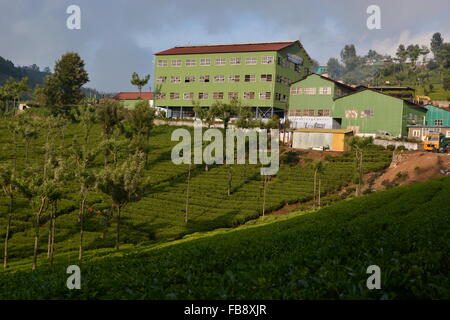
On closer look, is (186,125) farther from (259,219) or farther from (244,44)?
(259,219)

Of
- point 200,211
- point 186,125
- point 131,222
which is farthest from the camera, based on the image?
point 186,125

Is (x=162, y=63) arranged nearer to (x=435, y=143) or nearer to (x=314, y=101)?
(x=314, y=101)

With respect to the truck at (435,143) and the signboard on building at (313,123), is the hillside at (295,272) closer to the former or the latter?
the truck at (435,143)

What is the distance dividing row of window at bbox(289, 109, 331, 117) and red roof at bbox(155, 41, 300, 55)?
50.8 feet

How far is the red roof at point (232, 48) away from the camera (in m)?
106

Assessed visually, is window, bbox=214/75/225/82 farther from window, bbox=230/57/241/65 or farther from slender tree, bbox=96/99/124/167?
slender tree, bbox=96/99/124/167

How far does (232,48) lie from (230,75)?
7.17 m

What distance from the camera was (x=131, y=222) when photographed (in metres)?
53.0

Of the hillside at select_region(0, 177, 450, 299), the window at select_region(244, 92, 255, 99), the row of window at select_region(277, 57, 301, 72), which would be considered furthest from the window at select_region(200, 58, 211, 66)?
the hillside at select_region(0, 177, 450, 299)

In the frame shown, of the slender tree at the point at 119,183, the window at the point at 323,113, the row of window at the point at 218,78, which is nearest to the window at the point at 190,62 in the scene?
the row of window at the point at 218,78

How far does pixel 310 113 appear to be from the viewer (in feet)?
327

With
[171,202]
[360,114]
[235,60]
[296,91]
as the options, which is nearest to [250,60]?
[235,60]

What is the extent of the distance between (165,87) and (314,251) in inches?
4069
